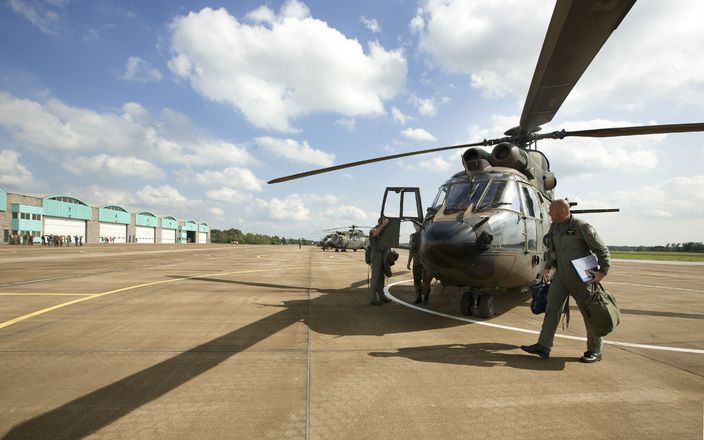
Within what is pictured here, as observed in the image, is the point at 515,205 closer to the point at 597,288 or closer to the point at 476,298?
the point at 476,298

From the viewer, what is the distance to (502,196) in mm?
6965

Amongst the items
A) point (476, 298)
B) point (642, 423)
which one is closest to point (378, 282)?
point (476, 298)

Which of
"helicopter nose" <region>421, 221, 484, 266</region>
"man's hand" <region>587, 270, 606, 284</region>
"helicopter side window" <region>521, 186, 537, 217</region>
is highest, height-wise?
"helicopter side window" <region>521, 186, 537, 217</region>

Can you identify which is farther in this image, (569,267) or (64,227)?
(64,227)

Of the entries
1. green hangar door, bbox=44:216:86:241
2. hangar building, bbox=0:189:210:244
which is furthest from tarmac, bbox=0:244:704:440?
green hangar door, bbox=44:216:86:241

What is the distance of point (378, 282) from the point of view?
8383mm

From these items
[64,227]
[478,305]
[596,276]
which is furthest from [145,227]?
[596,276]

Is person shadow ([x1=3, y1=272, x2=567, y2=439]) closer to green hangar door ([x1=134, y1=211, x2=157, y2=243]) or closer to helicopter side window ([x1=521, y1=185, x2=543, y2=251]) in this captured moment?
helicopter side window ([x1=521, y1=185, x2=543, y2=251])

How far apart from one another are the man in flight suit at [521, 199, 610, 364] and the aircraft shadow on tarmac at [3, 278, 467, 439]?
1871 millimetres

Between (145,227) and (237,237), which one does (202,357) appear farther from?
(237,237)

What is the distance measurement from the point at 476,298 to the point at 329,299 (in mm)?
3483

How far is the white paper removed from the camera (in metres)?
4.49

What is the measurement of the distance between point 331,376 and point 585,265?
3.36 meters

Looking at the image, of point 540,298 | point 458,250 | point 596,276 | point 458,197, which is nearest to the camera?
point 596,276
